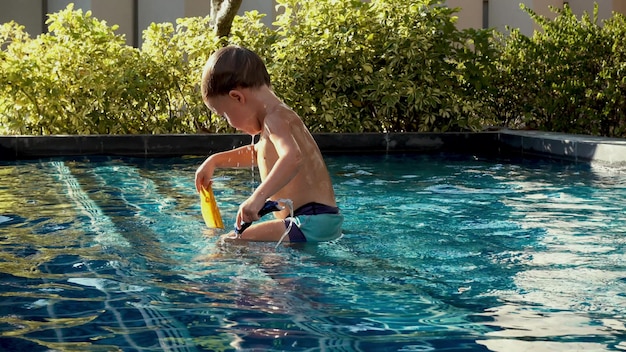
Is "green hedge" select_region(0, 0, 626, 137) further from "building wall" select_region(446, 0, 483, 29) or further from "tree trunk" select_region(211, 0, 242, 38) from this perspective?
"building wall" select_region(446, 0, 483, 29)

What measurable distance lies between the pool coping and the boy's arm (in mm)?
4491

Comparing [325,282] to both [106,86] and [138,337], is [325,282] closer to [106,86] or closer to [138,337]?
[138,337]

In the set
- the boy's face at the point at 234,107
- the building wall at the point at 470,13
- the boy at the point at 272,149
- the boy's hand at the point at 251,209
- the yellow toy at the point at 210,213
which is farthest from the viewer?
the building wall at the point at 470,13

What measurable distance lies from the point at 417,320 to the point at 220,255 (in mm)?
1372

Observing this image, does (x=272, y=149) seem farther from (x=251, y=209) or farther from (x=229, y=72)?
(x=251, y=209)

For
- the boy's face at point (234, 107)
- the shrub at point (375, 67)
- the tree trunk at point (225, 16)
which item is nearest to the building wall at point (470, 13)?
the shrub at point (375, 67)

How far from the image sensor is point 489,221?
5559 mm

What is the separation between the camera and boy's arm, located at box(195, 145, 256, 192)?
4.80 m

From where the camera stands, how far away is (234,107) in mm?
4441

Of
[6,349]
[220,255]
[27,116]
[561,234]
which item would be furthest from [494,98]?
[6,349]

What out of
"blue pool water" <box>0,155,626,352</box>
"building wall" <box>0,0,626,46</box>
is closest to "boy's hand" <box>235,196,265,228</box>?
"blue pool water" <box>0,155,626,352</box>

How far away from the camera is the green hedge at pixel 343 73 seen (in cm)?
1015

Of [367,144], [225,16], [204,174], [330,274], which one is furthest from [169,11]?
[330,274]

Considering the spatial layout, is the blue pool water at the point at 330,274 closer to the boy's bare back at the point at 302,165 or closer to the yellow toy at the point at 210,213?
the yellow toy at the point at 210,213
